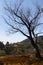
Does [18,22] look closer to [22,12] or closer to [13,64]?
[22,12]

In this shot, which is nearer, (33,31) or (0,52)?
(33,31)

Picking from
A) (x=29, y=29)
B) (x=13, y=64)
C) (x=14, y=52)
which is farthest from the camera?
(x=14, y=52)

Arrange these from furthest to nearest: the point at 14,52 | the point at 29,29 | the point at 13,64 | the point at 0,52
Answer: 1. the point at 14,52
2. the point at 0,52
3. the point at 29,29
4. the point at 13,64

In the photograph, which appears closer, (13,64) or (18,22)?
(13,64)

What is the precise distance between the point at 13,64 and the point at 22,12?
5.89 metres

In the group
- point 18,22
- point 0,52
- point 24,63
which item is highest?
point 18,22

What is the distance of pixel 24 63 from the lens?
56.5ft

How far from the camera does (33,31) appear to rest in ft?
66.2

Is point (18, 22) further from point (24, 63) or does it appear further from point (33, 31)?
point (24, 63)

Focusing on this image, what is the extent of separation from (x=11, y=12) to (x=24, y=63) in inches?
236

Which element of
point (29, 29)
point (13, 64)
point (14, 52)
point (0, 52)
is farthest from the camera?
point (14, 52)

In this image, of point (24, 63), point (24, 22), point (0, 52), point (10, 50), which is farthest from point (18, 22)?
point (10, 50)

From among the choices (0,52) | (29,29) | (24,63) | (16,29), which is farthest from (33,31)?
(0,52)

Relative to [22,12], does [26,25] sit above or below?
below
